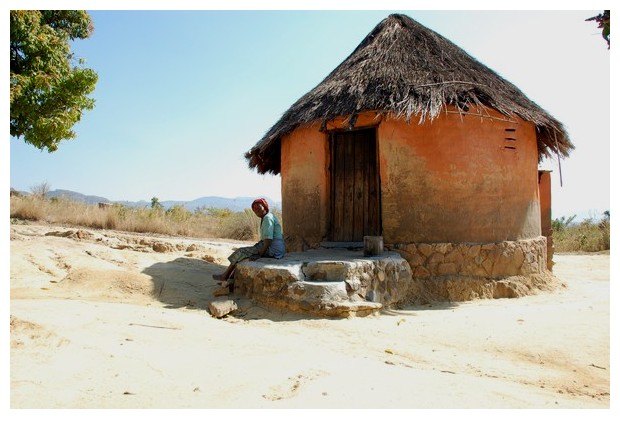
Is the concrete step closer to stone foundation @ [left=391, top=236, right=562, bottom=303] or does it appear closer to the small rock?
the small rock

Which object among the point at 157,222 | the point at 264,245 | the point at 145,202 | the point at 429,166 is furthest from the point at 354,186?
the point at 145,202

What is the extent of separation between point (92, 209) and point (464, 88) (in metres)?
11.9

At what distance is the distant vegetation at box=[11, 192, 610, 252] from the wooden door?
7.69 m

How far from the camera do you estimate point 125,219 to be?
543 inches

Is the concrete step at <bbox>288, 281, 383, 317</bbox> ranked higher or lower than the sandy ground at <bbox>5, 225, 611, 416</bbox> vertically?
higher

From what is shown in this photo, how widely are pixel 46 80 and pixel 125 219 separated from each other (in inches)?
277

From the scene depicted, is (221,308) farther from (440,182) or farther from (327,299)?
(440,182)

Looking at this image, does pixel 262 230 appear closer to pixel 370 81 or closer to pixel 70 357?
pixel 370 81

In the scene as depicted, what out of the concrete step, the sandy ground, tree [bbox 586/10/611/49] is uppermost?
tree [bbox 586/10/611/49]

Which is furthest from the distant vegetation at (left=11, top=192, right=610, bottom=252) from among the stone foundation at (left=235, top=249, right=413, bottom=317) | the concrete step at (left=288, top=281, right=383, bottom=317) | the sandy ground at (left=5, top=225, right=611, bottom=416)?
the concrete step at (left=288, top=281, right=383, bottom=317)

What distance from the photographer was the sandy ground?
272 centimetres

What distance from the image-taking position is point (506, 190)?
6555 millimetres

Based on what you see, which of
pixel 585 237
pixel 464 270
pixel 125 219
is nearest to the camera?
pixel 464 270

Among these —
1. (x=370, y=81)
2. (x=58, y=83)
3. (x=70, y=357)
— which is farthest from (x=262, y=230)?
(x=58, y=83)
